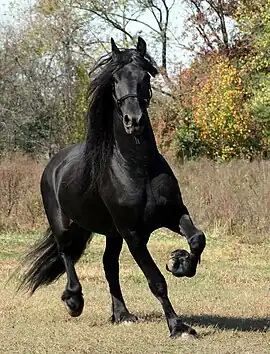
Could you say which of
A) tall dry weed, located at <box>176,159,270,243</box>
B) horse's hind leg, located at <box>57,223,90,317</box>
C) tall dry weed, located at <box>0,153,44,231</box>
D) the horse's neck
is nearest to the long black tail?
horse's hind leg, located at <box>57,223,90,317</box>

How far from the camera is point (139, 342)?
6379 mm

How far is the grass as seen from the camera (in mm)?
6266

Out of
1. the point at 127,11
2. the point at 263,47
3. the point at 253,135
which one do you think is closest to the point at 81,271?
the point at 263,47

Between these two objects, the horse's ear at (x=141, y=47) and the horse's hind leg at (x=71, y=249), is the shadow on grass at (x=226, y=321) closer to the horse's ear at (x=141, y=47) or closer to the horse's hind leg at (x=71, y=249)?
the horse's hind leg at (x=71, y=249)

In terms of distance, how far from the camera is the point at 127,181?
661 cm

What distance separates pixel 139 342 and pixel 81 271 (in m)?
5.28

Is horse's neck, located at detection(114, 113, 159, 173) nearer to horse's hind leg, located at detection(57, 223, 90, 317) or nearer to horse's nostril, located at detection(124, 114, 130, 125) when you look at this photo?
horse's nostril, located at detection(124, 114, 130, 125)

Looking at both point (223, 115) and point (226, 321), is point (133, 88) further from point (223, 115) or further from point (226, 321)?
point (223, 115)

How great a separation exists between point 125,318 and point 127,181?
5.57 ft

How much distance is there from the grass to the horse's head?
1.82m

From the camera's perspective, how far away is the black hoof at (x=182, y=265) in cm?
632

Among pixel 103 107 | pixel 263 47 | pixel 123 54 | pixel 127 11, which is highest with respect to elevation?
pixel 127 11

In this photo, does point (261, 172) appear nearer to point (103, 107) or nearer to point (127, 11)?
point (103, 107)

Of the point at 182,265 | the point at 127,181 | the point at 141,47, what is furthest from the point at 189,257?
the point at 141,47
